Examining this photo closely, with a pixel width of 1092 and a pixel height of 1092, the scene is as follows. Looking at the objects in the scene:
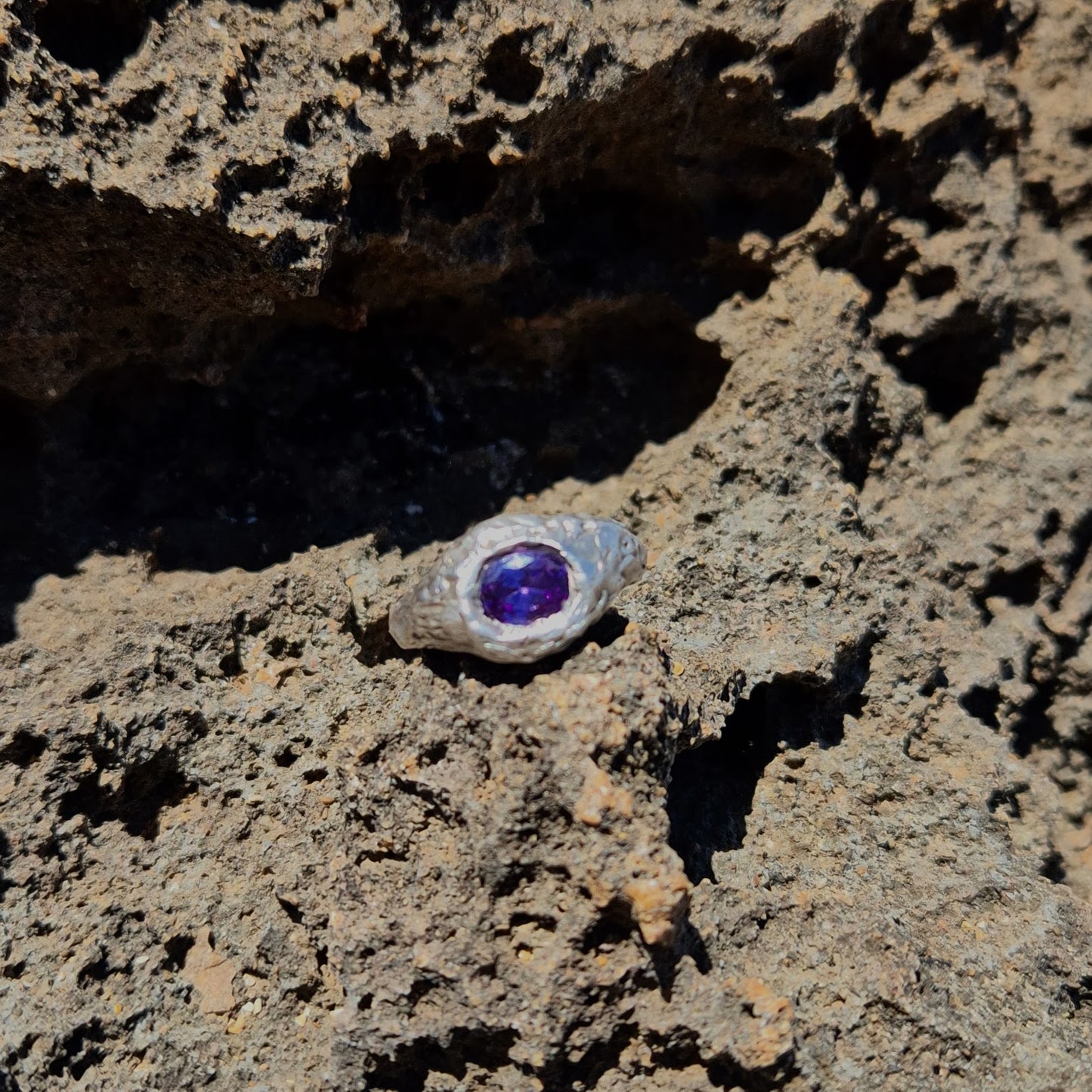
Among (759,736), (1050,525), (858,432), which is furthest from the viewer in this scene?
(1050,525)

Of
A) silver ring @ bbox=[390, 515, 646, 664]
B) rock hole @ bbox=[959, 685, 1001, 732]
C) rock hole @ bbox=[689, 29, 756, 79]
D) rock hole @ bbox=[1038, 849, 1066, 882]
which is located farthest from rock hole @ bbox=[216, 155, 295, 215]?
rock hole @ bbox=[1038, 849, 1066, 882]

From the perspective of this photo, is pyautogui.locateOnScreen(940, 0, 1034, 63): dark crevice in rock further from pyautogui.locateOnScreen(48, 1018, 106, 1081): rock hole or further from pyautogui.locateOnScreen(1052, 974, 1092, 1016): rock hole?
pyautogui.locateOnScreen(48, 1018, 106, 1081): rock hole

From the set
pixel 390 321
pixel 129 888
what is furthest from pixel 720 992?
pixel 390 321

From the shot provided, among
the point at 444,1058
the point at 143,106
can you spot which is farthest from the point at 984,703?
the point at 143,106

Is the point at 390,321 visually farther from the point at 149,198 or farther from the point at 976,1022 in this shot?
the point at 976,1022

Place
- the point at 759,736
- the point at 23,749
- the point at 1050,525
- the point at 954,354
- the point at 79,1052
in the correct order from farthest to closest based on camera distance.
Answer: the point at 954,354
the point at 1050,525
the point at 759,736
the point at 23,749
the point at 79,1052

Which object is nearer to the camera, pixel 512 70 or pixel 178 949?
pixel 178 949

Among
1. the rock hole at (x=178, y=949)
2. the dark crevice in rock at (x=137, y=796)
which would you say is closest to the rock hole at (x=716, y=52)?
the dark crevice in rock at (x=137, y=796)

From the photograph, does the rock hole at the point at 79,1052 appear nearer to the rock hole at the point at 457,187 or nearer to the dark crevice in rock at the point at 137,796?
the dark crevice in rock at the point at 137,796

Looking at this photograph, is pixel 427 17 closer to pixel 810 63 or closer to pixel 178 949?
pixel 810 63
